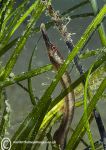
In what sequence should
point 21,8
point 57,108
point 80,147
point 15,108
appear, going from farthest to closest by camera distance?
point 15,108 → point 80,147 → point 21,8 → point 57,108

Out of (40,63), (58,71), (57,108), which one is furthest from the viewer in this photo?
(40,63)

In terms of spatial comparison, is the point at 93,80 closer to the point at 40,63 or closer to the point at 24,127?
the point at 24,127

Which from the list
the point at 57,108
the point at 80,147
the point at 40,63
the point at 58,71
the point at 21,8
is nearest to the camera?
the point at 58,71

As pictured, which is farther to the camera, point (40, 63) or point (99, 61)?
point (40, 63)

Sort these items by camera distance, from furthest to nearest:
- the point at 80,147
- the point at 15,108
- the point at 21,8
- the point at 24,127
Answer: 1. the point at 15,108
2. the point at 80,147
3. the point at 21,8
4. the point at 24,127

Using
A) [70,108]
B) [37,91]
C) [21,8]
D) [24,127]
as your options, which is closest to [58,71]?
[70,108]

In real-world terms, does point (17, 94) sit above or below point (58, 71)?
above

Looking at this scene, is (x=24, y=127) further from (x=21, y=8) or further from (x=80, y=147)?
(x=80, y=147)

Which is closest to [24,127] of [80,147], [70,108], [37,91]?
[70,108]

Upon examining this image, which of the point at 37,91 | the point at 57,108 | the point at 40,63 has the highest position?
the point at 40,63
